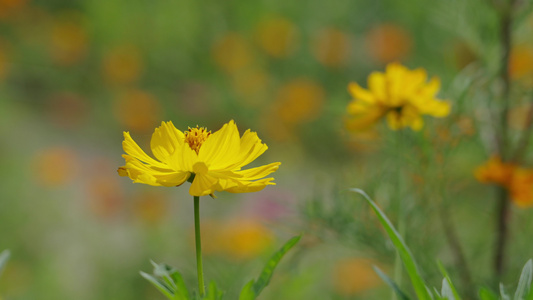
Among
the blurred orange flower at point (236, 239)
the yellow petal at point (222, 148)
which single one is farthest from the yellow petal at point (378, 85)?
the blurred orange flower at point (236, 239)

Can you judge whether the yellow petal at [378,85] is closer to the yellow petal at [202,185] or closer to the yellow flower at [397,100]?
the yellow flower at [397,100]

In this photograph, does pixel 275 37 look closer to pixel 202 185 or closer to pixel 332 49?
pixel 332 49

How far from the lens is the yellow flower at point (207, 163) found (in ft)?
0.99

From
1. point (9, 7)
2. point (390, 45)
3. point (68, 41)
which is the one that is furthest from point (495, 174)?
point (9, 7)

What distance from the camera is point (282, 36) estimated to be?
7.52ft

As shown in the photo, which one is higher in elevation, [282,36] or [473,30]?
[282,36]

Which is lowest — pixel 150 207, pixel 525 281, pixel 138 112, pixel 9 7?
pixel 525 281

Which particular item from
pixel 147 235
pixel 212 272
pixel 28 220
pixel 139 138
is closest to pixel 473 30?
pixel 212 272

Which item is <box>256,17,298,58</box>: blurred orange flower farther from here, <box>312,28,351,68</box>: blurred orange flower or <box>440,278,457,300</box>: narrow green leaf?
<box>440,278,457,300</box>: narrow green leaf

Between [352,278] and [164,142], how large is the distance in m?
0.91

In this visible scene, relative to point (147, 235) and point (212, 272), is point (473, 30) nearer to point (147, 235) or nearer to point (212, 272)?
point (212, 272)

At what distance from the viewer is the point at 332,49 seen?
2.26 meters

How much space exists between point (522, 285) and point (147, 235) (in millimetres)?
1114

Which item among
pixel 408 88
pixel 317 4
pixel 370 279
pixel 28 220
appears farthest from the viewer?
pixel 317 4
